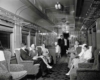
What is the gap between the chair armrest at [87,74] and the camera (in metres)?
3.48

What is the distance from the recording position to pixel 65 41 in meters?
16.5

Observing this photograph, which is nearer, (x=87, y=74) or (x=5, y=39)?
(x=87, y=74)

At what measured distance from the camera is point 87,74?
349cm

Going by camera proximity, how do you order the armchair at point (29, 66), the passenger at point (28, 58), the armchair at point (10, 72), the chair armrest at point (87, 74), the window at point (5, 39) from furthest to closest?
the passenger at point (28, 58) < the armchair at point (29, 66) < the window at point (5, 39) < the chair armrest at point (87, 74) < the armchair at point (10, 72)

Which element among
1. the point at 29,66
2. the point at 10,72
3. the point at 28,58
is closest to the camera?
the point at 10,72

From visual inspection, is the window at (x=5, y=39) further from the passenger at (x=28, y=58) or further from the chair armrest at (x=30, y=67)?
the chair armrest at (x=30, y=67)

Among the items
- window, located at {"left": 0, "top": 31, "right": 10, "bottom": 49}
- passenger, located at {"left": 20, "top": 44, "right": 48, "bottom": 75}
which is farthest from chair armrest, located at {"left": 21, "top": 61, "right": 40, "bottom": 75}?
window, located at {"left": 0, "top": 31, "right": 10, "bottom": 49}

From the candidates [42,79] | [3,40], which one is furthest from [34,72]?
[3,40]

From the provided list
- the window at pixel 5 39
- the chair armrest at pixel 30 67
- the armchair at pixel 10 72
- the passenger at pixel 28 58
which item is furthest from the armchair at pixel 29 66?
the armchair at pixel 10 72

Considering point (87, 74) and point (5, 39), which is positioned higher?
point (5, 39)

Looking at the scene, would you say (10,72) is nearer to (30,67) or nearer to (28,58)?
(30,67)

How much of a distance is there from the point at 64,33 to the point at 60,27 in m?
0.85

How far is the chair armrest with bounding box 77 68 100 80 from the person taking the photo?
11.4ft

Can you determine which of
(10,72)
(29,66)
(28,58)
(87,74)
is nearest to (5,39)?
Answer: (28,58)
